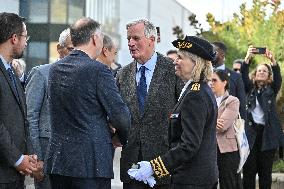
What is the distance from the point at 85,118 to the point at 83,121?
0.02 m

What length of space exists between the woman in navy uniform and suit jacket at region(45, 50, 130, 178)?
351mm

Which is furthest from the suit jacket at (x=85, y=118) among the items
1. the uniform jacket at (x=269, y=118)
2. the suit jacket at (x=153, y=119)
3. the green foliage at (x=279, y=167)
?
the green foliage at (x=279, y=167)

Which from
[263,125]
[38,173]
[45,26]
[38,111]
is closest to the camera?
[38,173]

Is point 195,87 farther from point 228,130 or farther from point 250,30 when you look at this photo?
point 250,30

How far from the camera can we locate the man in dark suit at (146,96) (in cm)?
598

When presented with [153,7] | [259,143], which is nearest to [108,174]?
[259,143]

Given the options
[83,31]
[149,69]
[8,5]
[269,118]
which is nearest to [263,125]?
[269,118]

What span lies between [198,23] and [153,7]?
141 feet

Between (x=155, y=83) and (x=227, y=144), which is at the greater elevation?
(x=155, y=83)

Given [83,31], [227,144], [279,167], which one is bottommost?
[279,167]

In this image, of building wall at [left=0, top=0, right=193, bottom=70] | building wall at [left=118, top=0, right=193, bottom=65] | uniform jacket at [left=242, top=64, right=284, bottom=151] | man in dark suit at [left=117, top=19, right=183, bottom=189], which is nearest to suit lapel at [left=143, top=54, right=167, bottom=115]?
man in dark suit at [left=117, top=19, right=183, bottom=189]

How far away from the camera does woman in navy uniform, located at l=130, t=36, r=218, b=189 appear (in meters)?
5.21

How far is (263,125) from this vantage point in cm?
1022

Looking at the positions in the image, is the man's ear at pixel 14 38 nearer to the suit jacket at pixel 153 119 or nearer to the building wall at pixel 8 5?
the suit jacket at pixel 153 119
